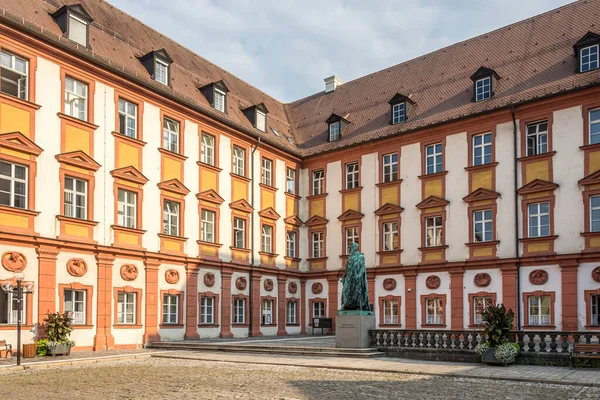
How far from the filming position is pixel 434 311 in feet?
94.7

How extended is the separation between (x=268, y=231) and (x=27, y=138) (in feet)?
45.6

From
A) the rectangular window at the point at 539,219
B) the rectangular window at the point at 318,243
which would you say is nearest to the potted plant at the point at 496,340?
the rectangular window at the point at 539,219

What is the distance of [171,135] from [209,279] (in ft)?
20.8

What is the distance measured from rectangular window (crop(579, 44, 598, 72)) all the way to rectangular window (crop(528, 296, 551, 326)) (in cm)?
924

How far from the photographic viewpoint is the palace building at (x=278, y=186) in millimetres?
21844

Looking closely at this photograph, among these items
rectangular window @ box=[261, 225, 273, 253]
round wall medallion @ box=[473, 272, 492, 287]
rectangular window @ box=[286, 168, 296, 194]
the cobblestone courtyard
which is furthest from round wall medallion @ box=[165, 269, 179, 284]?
round wall medallion @ box=[473, 272, 492, 287]

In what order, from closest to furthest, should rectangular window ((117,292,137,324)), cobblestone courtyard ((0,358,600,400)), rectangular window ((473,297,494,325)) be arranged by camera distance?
cobblestone courtyard ((0,358,600,400)) → rectangular window ((117,292,137,324)) → rectangular window ((473,297,494,325))

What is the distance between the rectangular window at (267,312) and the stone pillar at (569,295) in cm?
1334

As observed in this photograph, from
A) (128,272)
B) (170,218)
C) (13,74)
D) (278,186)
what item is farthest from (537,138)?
(13,74)

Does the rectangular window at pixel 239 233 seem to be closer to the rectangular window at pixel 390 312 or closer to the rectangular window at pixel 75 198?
the rectangular window at pixel 390 312

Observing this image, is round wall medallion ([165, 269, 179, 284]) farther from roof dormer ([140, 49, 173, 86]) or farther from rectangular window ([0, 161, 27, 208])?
roof dormer ([140, 49, 173, 86])

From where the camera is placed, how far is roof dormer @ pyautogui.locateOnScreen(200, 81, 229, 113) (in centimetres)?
2980

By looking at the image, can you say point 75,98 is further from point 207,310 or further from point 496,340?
point 496,340

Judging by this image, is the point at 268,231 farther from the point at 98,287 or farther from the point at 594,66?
the point at 594,66
